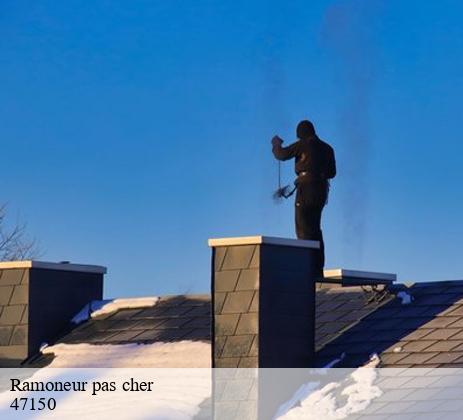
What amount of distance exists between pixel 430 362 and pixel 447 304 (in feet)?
4.97

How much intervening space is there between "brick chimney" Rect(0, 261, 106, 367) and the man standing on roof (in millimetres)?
4262

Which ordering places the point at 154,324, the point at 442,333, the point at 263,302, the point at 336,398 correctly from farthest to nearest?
the point at 154,324
the point at 442,333
the point at 263,302
the point at 336,398

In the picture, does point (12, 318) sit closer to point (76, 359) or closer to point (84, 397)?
point (76, 359)

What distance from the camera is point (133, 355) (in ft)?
64.7

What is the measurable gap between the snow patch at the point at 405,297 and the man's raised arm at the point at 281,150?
2.15 meters

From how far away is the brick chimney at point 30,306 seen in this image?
2125 centimetres

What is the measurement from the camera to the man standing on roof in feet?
62.4

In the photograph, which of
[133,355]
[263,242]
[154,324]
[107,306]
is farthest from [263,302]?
[107,306]

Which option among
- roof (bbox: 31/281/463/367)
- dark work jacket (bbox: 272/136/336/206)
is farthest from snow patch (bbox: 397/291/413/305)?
dark work jacket (bbox: 272/136/336/206)

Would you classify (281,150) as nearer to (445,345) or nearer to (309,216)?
(309,216)

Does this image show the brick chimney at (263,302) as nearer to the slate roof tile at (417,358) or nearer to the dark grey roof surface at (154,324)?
the slate roof tile at (417,358)

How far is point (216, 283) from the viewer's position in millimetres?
18094

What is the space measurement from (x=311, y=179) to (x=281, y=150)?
→ 555 mm

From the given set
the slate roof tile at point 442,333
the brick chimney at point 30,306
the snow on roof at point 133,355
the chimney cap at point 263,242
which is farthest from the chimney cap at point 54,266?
the slate roof tile at point 442,333
